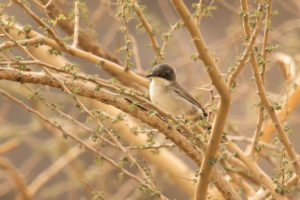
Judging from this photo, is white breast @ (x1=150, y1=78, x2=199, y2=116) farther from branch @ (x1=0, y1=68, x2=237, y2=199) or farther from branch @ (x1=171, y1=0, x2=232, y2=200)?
branch @ (x1=171, y1=0, x2=232, y2=200)

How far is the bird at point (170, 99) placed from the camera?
2.29m

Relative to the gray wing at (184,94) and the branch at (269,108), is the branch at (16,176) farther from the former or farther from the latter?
the branch at (269,108)

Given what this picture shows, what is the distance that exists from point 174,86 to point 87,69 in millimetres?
2242

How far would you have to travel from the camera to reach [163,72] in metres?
2.34

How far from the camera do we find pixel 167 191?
183 inches

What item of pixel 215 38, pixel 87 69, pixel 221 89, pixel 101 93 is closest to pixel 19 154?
pixel 87 69

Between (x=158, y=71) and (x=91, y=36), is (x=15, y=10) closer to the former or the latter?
(x=91, y=36)

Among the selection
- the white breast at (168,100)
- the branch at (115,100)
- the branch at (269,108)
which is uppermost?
the white breast at (168,100)

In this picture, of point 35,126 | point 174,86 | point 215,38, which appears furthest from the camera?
point 215,38

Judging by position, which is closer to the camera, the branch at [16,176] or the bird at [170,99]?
the bird at [170,99]

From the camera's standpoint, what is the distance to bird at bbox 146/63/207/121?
2289 mm

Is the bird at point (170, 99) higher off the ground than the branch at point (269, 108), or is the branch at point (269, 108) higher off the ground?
the bird at point (170, 99)

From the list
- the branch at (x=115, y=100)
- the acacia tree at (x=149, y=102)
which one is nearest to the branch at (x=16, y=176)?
the acacia tree at (x=149, y=102)

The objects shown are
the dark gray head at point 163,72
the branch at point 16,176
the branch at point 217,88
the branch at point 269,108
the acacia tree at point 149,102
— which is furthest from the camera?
the branch at point 16,176
